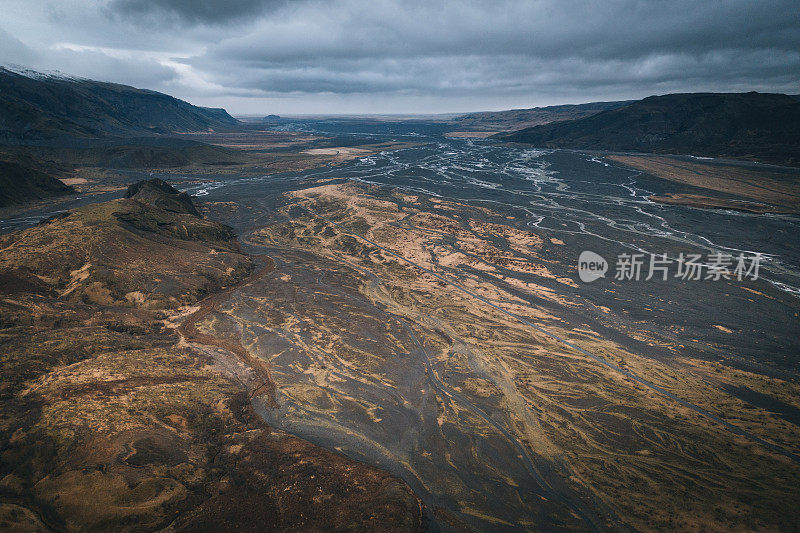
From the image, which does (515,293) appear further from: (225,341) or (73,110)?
(73,110)

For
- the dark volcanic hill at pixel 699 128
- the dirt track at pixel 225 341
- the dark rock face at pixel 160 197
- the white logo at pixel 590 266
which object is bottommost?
the dirt track at pixel 225 341

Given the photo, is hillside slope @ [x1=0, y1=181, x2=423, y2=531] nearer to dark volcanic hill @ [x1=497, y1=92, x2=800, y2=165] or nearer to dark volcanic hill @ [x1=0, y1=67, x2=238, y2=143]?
dark volcanic hill @ [x1=0, y1=67, x2=238, y2=143]

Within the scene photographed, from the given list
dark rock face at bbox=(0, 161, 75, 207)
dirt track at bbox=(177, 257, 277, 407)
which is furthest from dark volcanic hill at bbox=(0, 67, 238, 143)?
dirt track at bbox=(177, 257, 277, 407)

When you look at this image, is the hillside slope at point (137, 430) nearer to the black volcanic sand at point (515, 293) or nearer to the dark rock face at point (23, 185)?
the black volcanic sand at point (515, 293)

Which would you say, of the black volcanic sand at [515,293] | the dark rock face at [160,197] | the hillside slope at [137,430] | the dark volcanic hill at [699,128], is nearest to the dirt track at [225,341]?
the hillside slope at [137,430]

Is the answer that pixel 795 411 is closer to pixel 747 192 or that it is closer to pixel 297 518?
pixel 297 518

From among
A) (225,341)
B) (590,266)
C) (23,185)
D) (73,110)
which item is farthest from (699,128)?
(73,110)
